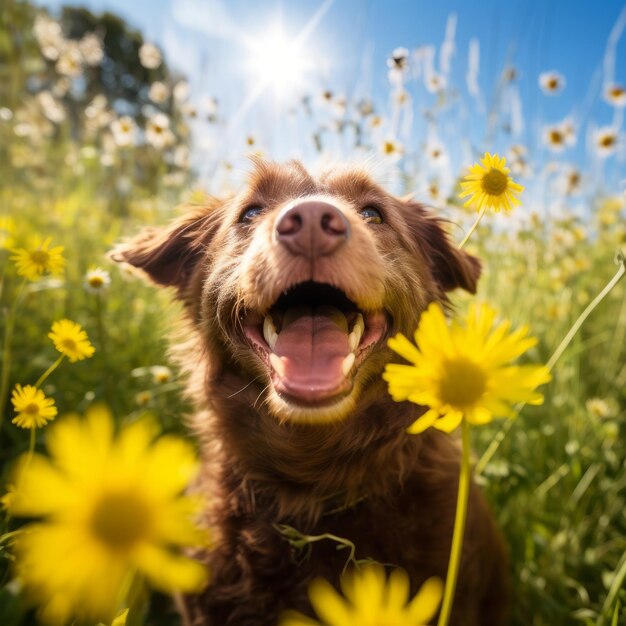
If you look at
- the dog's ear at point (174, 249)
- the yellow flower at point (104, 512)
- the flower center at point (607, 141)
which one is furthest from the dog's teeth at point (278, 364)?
the flower center at point (607, 141)

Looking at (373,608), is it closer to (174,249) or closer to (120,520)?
(120,520)

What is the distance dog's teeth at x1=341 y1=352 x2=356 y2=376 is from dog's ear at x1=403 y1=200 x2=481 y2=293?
0.96 metres

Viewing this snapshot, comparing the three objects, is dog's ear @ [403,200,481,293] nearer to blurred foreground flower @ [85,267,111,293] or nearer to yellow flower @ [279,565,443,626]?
blurred foreground flower @ [85,267,111,293]

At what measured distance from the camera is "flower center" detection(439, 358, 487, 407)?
68 centimetres

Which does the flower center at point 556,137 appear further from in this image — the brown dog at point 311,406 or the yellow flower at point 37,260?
the yellow flower at point 37,260

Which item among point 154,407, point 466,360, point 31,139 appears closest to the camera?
point 466,360

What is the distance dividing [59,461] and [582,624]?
2.45 meters

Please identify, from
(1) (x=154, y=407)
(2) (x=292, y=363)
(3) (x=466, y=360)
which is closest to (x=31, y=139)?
(1) (x=154, y=407)

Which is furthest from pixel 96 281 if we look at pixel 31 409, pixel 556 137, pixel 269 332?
pixel 556 137

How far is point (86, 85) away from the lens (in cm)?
565

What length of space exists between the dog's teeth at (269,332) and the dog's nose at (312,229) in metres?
0.38

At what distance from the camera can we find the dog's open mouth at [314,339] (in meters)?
1.62

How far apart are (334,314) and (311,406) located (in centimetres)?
45

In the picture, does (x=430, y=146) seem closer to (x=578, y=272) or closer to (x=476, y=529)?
(x=578, y=272)
